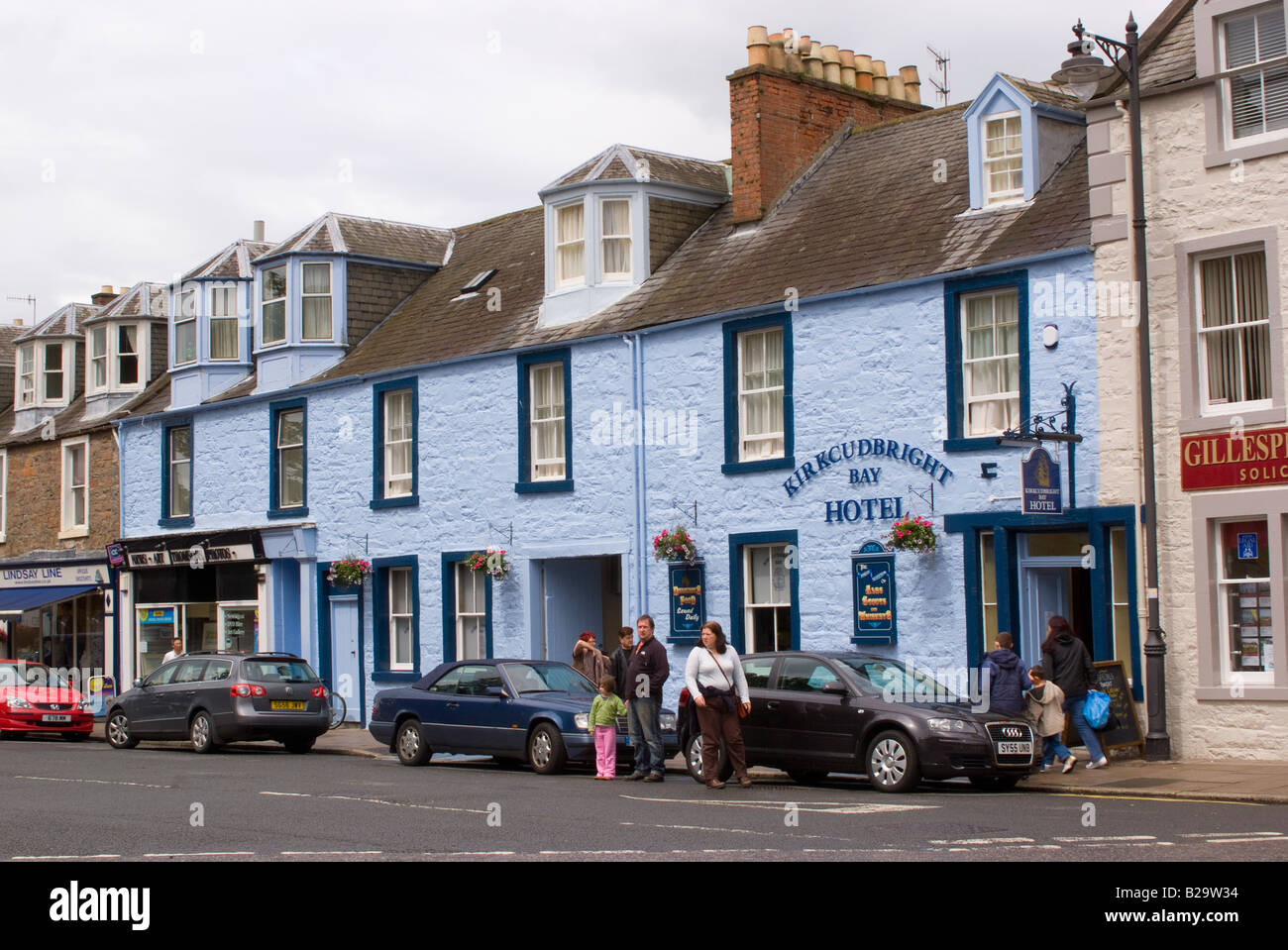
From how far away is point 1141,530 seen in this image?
62.2 ft

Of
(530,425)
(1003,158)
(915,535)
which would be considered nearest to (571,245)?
(530,425)

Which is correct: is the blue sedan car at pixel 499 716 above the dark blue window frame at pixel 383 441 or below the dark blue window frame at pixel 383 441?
below

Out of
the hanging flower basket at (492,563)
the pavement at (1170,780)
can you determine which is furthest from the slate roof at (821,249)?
the pavement at (1170,780)

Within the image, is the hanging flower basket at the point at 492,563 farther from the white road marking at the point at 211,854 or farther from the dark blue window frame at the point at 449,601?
the white road marking at the point at 211,854

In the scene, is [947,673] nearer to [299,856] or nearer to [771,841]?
[771,841]

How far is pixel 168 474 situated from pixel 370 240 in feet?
21.5

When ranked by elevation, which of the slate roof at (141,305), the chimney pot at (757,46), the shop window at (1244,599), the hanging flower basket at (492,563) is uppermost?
the chimney pot at (757,46)

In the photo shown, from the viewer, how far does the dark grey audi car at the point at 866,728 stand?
16.2 metres

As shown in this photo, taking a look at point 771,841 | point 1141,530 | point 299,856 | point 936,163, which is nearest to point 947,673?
point 1141,530

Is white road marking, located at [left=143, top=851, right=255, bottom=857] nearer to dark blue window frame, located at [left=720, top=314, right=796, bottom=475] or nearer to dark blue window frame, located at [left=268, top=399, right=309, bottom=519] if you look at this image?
dark blue window frame, located at [left=720, top=314, right=796, bottom=475]

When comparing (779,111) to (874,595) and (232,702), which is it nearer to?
(874,595)

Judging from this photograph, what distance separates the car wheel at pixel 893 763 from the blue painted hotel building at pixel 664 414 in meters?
4.16

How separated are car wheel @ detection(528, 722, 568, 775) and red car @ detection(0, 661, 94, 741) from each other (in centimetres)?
1154

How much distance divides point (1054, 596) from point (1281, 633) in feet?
10.4
